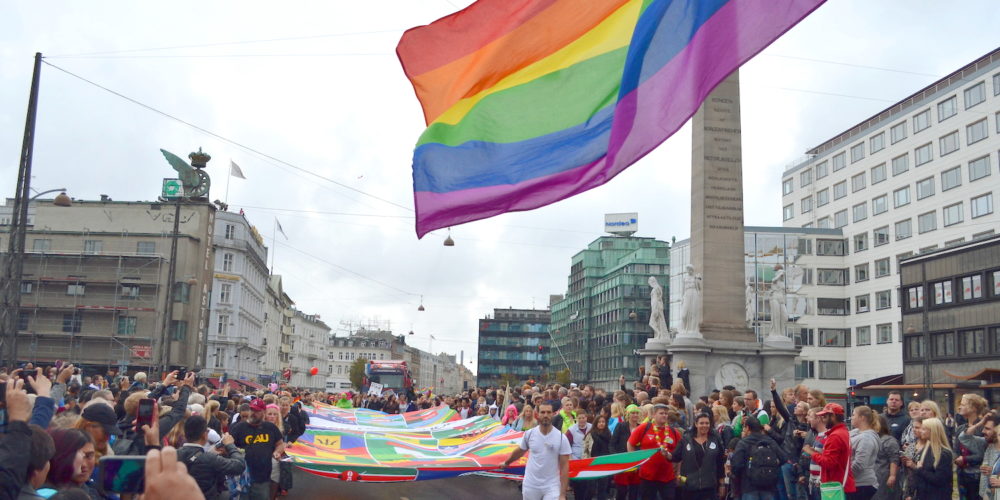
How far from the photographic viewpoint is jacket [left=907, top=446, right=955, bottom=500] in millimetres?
11336

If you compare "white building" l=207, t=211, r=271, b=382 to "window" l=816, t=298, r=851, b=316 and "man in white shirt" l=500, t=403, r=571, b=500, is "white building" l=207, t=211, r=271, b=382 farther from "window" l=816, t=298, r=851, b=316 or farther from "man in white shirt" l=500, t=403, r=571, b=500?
"man in white shirt" l=500, t=403, r=571, b=500

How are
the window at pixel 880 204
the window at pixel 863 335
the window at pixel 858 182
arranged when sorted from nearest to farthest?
the window at pixel 880 204 → the window at pixel 863 335 → the window at pixel 858 182

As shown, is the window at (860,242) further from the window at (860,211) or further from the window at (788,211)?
the window at (788,211)

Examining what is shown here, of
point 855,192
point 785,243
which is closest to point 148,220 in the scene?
point 785,243

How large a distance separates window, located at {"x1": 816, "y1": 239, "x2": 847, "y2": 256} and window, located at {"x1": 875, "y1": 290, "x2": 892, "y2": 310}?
620 cm

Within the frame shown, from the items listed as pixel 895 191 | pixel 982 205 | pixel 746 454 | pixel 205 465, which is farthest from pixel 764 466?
pixel 895 191

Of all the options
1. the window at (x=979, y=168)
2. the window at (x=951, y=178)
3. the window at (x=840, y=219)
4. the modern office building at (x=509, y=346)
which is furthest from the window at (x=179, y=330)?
the modern office building at (x=509, y=346)

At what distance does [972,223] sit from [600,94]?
232 ft

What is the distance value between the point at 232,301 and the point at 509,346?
317ft

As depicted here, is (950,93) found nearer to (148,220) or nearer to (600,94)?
(148,220)

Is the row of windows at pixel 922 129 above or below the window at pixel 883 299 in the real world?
above

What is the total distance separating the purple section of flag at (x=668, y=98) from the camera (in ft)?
21.5

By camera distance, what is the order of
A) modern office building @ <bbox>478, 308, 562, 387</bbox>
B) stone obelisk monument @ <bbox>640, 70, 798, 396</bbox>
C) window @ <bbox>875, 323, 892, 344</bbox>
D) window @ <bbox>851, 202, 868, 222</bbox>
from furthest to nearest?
modern office building @ <bbox>478, 308, 562, 387</bbox>
window @ <bbox>851, 202, 868, 222</bbox>
window @ <bbox>875, 323, 892, 344</bbox>
stone obelisk monument @ <bbox>640, 70, 798, 396</bbox>

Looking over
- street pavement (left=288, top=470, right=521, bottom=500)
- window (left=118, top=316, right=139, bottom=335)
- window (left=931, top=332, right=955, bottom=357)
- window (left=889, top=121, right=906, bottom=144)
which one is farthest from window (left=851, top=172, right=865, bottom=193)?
street pavement (left=288, top=470, right=521, bottom=500)
